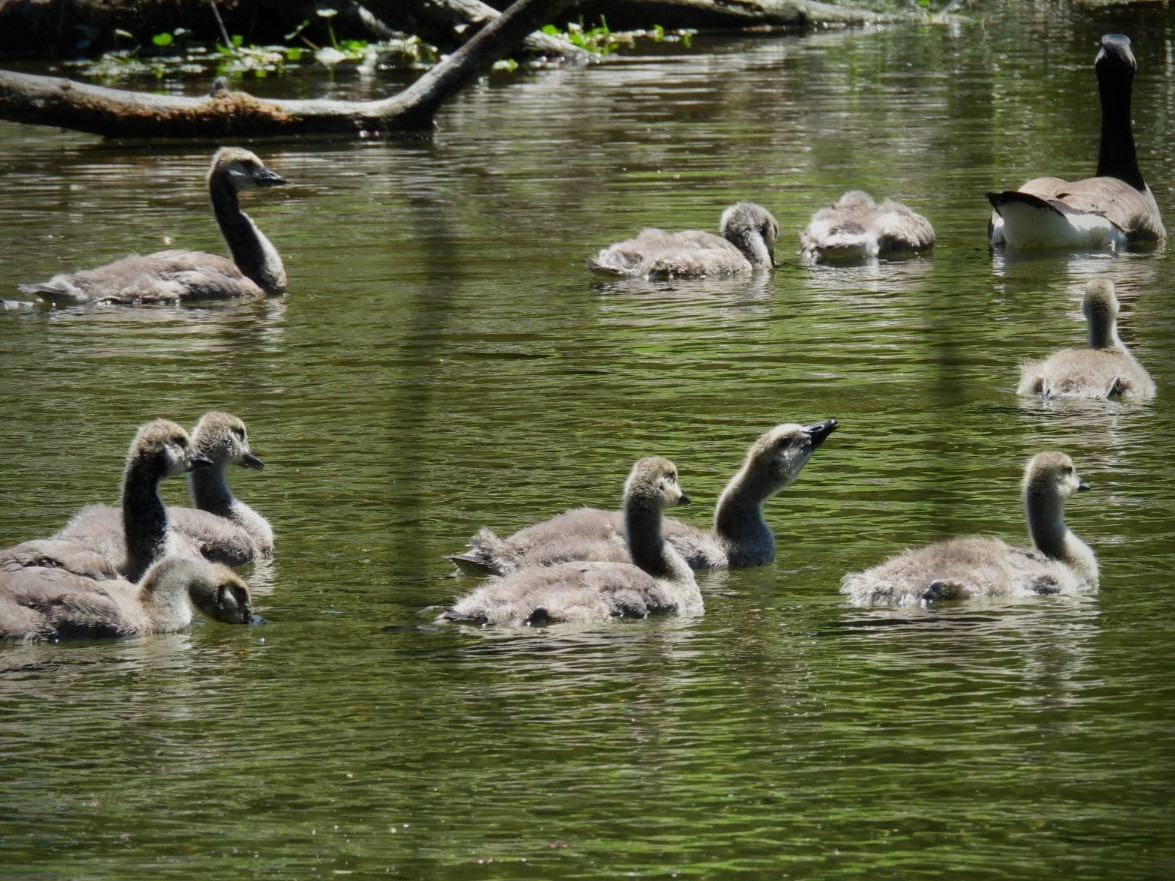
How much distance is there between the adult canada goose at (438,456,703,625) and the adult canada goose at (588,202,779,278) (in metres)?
7.45

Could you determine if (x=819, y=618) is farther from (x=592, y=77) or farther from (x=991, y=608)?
(x=592, y=77)

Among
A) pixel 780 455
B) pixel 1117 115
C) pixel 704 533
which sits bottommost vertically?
pixel 704 533

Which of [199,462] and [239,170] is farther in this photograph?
[239,170]

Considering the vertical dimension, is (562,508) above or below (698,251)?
below

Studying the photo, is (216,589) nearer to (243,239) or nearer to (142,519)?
(142,519)

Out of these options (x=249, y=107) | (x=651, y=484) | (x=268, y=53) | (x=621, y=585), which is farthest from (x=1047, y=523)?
(x=268, y=53)

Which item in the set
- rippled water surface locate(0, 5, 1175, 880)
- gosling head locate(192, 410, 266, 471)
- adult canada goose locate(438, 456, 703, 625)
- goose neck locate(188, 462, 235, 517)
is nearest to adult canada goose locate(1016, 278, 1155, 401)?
rippled water surface locate(0, 5, 1175, 880)

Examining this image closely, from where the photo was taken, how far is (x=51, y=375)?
12664mm

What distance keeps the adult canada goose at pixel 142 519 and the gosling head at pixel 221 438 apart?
2.25ft

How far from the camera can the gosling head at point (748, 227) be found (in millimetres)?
15884

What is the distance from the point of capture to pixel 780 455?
9.12m

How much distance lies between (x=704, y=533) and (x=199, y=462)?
6.75 ft

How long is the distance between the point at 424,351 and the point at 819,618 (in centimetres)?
568

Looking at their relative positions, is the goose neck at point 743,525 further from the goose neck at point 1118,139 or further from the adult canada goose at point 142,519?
the goose neck at point 1118,139
